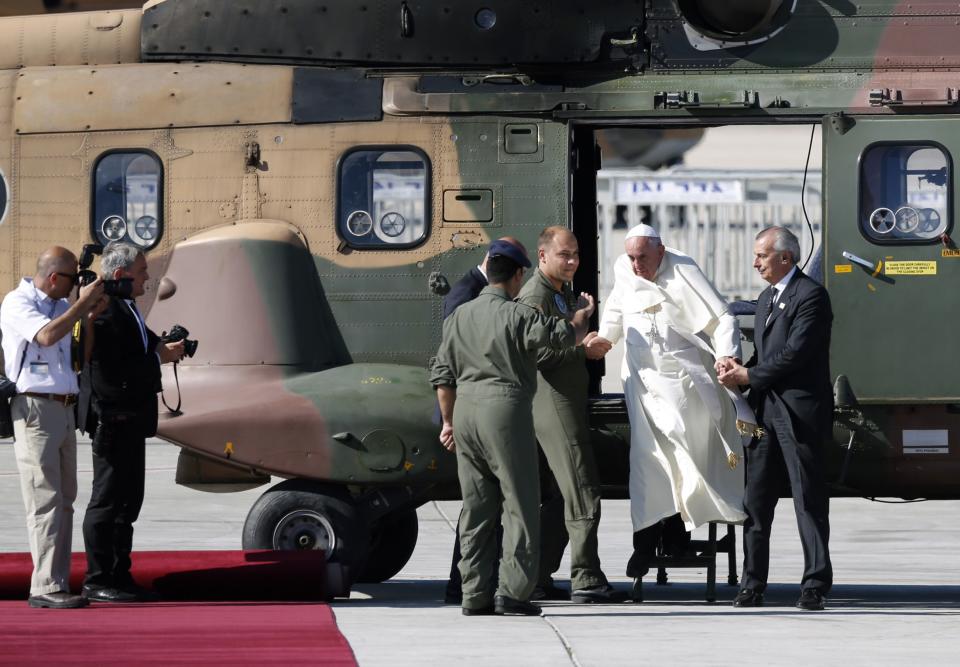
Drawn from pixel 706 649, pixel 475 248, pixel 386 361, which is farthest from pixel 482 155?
pixel 706 649

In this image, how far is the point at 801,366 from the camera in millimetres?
9484

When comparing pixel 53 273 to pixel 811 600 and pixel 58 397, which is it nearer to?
pixel 58 397

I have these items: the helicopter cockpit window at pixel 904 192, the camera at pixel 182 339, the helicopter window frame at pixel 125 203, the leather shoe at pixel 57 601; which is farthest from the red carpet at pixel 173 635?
the helicopter cockpit window at pixel 904 192

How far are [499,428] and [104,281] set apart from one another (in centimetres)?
229

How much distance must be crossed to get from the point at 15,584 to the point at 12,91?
11.1 feet

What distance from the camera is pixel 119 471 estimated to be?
9305mm

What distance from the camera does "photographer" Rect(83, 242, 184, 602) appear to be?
30.5 ft

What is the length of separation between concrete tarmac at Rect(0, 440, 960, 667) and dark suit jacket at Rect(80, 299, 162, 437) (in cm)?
111

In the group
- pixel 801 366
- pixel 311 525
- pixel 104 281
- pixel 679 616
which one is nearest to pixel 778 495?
pixel 801 366

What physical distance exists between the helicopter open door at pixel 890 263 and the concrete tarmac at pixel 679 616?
1.43 metres

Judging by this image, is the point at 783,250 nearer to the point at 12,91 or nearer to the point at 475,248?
the point at 475,248

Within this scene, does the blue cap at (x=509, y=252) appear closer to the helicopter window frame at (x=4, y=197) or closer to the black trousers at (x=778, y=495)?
the black trousers at (x=778, y=495)

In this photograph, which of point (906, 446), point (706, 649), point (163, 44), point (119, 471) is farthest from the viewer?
point (163, 44)

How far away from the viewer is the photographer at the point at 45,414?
29.7 ft
